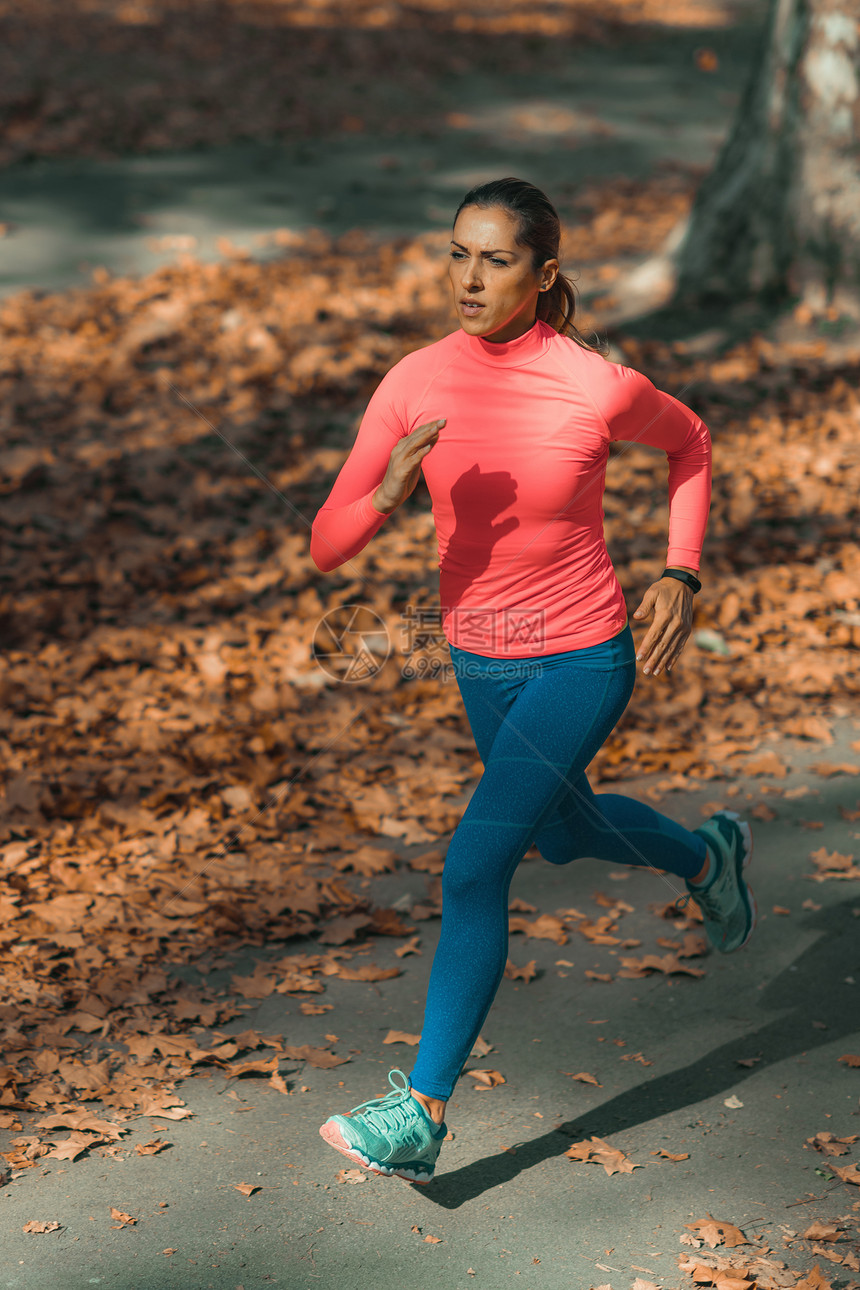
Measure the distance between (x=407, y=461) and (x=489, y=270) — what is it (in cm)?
52

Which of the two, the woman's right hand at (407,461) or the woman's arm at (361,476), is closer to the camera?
the woman's right hand at (407,461)

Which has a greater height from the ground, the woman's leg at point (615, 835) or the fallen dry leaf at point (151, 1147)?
the woman's leg at point (615, 835)

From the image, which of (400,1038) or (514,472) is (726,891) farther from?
(514,472)

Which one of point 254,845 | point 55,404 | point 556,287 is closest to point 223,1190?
point 254,845

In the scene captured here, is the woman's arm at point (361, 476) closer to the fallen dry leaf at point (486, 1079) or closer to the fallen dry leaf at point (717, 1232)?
the fallen dry leaf at point (486, 1079)

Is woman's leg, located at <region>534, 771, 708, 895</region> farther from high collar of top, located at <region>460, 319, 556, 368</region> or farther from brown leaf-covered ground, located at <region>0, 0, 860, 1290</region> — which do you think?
high collar of top, located at <region>460, 319, 556, 368</region>

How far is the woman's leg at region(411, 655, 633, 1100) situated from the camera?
2896 mm

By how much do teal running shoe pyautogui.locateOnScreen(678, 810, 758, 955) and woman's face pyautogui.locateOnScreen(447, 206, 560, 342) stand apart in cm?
176

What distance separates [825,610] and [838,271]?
3713 mm

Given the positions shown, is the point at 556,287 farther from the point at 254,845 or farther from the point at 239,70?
the point at 239,70

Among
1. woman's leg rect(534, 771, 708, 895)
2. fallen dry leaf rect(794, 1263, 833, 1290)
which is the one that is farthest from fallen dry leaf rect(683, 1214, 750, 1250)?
woman's leg rect(534, 771, 708, 895)

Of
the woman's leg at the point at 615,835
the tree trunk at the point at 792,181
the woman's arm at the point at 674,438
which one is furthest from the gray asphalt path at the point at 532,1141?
the tree trunk at the point at 792,181

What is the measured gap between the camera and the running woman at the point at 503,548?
287cm

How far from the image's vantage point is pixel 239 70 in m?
18.0
